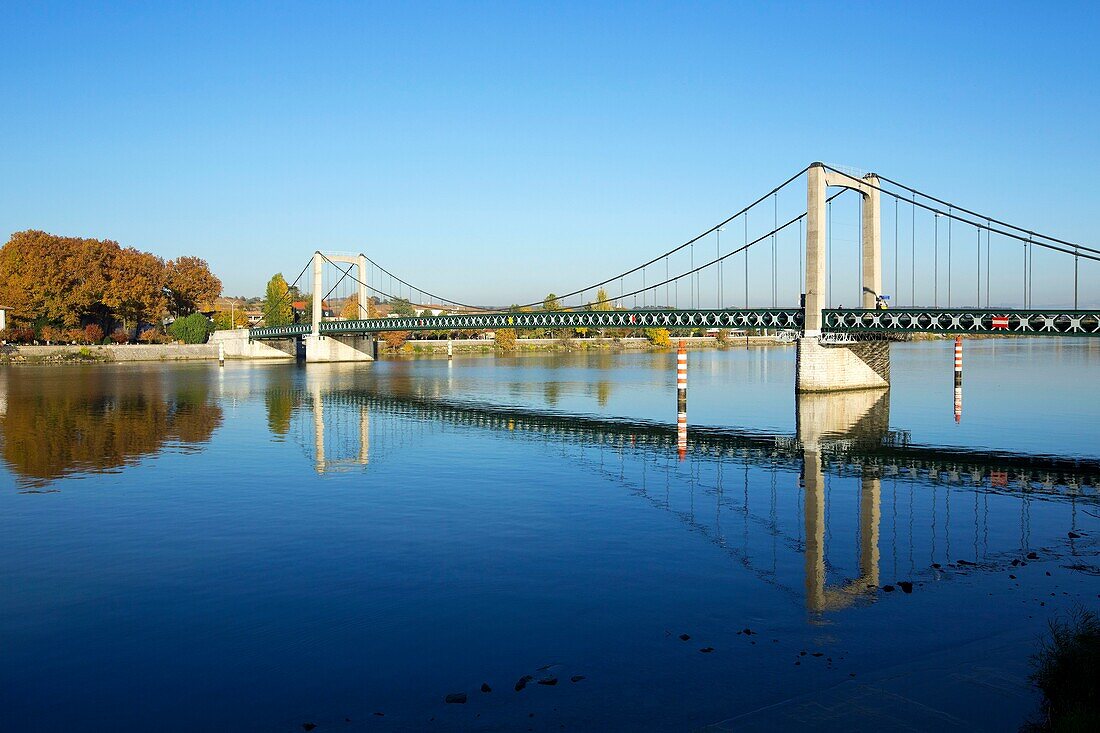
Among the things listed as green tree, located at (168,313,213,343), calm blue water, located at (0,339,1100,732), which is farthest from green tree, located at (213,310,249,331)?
calm blue water, located at (0,339,1100,732)

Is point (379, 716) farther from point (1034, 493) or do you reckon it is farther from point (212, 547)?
point (1034, 493)

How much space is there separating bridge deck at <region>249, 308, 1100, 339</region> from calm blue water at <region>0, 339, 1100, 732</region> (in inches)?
414

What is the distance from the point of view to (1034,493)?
2336 centimetres

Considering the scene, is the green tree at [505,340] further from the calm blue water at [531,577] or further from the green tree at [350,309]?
the calm blue water at [531,577]

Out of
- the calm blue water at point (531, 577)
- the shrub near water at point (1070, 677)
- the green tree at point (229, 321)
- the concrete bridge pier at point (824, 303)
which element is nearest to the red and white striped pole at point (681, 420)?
the calm blue water at point (531, 577)

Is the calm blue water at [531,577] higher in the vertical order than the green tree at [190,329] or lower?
lower

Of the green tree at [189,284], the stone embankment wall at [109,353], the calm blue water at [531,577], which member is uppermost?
the green tree at [189,284]

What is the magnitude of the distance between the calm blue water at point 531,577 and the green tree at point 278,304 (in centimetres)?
11054

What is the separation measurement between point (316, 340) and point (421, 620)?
4274 inches

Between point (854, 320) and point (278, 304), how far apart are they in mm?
109464

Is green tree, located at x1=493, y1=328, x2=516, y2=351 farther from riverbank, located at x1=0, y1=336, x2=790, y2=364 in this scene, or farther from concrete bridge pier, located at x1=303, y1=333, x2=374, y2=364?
concrete bridge pier, located at x1=303, y1=333, x2=374, y2=364

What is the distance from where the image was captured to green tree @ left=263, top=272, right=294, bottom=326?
474 feet

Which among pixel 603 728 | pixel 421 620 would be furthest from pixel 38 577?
pixel 603 728

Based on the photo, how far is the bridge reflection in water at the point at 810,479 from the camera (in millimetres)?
16516
